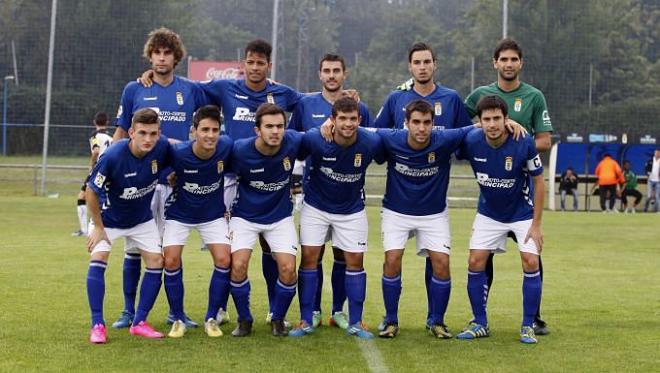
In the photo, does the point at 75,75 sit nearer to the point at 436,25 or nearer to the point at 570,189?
the point at 436,25

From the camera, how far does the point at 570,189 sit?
2625 centimetres

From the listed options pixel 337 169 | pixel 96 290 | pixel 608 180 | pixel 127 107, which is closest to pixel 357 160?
pixel 337 169

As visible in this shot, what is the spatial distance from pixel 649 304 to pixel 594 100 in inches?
771

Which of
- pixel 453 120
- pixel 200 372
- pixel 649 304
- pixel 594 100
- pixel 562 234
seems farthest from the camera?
pixel 594 100

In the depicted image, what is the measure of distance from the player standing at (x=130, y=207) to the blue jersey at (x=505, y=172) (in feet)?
7.76

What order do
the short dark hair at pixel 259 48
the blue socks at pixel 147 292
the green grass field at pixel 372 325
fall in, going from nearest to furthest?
1. the green grass field at pixel 372 325
2. the blue socks at pixel 147 292
3. the short dark hair at pixel 259 48

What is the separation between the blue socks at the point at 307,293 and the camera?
771 cm

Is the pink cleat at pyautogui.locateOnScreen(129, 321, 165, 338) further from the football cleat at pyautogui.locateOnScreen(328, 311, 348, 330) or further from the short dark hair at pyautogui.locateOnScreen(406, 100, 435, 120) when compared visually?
the short dark hair at pyautogui.locateOnScreen(406, 100, 435, 120)

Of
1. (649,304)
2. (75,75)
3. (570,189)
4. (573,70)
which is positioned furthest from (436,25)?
(649,304)

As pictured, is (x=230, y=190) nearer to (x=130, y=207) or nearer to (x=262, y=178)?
(x=262, y=178)

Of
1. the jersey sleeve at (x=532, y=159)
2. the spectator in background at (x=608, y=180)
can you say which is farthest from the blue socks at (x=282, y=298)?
the spectator in background at (x=608, y=180)

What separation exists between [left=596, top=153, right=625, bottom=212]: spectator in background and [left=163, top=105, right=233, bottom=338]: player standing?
19302 mm

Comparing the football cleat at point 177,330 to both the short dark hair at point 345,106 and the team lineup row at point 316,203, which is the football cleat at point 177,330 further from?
the short dark hair at point 345,106

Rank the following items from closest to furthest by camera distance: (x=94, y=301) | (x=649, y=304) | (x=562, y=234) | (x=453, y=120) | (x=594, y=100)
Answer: (x=94, y=301) → (x=453, y=120) → (x=649, y=304) → (x=562, y=234) → (x=594, y=100)
